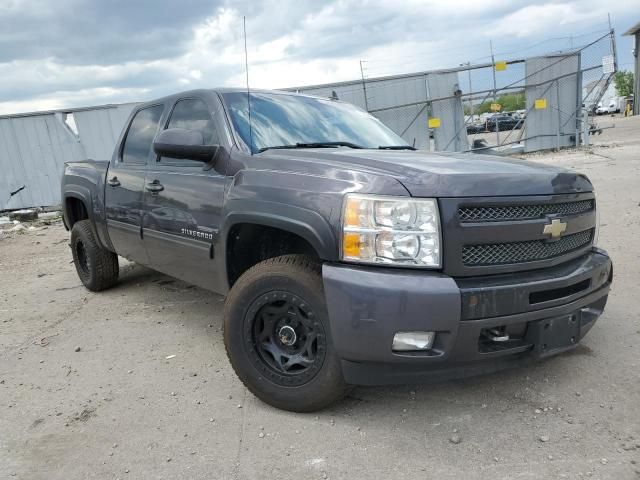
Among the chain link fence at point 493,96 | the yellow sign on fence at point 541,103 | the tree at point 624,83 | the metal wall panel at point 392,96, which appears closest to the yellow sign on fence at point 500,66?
the chain link fence at point 493,96

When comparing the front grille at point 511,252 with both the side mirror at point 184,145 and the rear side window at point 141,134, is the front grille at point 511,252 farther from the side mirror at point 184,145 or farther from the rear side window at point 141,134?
the rear side window at point 141,134

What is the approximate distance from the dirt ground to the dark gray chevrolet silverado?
0.92 feet

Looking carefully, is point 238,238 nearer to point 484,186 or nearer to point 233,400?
point 233,400

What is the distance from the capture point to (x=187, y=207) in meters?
3.25

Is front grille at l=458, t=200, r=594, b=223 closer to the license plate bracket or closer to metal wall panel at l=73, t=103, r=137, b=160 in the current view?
the license plate bracket

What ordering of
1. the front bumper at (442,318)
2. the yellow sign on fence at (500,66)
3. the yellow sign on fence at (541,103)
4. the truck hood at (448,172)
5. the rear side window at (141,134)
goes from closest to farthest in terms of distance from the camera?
the front bumper at (442,318), the truck hood at (448,172), the rear side window at (141,134), the yellow sign on fence at (500,66), the yellow sign on fence at (541,103)

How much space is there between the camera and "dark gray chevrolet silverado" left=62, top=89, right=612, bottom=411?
7.04 feet

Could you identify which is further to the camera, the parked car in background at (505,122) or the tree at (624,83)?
the tree at (624,83)

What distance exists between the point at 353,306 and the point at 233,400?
3.65 feet

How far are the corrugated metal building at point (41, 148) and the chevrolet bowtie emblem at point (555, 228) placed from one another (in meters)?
12.8

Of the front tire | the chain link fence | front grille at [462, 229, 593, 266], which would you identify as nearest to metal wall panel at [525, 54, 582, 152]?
the chain link fence

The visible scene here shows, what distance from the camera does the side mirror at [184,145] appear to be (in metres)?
2.94

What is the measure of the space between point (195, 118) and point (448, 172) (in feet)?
6.75

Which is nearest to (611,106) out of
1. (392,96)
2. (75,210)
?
(392,96)
